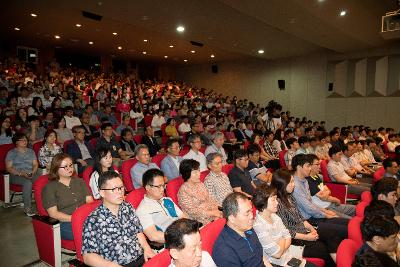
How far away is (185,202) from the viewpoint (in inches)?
118

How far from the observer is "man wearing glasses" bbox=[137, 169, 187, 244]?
2.46 m

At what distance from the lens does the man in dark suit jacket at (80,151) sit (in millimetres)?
4820

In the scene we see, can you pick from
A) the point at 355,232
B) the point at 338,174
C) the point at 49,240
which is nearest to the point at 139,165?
the point at 49,240

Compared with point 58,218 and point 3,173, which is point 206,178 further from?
point 3,173

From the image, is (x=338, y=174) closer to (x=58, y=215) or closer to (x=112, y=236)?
(x=112, y=236)

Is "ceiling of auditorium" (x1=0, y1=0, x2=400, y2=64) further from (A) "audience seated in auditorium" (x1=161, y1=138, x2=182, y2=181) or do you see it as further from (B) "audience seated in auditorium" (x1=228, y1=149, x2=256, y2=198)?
(B) "audience seated in auditorium" (x1=228, y1=149, x2=256, y2=198)

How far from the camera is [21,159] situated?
166 inches

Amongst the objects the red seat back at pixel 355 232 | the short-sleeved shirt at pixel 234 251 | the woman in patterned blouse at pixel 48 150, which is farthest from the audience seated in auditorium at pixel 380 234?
the woman in patterned blouse at pixel 48 150

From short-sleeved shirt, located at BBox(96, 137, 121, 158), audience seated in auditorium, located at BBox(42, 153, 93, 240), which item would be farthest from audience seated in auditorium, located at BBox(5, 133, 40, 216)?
audience seated in auditorium, located at BBox(42, 153, 93, 240)

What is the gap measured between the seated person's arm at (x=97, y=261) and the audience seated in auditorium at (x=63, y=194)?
0.76 meters

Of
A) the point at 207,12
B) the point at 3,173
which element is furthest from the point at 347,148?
the point at 3,173

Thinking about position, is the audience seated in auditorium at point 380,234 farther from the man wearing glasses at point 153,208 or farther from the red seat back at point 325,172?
the red seat back at point 325,172

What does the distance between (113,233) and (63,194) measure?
37.4 inches

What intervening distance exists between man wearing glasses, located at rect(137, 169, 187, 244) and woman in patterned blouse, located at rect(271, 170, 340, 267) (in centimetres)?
99
